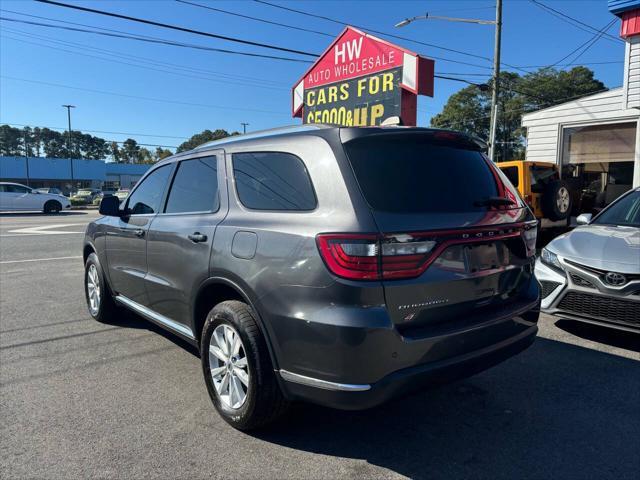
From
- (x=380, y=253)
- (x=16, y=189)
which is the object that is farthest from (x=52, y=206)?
(x=380, y=253)

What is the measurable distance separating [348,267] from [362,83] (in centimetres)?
837

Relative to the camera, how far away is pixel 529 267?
315 cm

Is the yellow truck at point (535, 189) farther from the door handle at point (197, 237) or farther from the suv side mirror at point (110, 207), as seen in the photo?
the door handle at point (197, 237)

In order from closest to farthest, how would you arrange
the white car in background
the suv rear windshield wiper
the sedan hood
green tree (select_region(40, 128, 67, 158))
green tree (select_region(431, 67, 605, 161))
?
the suv rear windshield wiper → the sedan hood → the white car in background → green tree (select_region(431, 67, 605, 161)) → green tree (select_region(40, 128, 67, 158))

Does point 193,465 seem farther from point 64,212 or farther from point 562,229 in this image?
point 64,212

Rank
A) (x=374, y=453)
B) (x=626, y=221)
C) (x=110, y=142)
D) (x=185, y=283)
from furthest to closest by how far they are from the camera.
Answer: (x=110, y=142)
(x=626, y=221)
(x=185, y=283)
(x=374, y=453)

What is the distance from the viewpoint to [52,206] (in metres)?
26.8

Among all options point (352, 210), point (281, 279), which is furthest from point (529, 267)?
point (281, 279)

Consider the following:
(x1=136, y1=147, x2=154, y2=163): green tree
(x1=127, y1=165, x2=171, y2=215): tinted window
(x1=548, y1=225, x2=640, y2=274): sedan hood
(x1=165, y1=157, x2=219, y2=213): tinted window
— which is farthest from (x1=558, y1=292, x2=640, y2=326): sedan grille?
(x1=136, y1=147, x2=154, y2=163): green tree

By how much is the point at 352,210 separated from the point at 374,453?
1.42 m

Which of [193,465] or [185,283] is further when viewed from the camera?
[185,283]

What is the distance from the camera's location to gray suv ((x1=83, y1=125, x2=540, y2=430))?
2.31 m

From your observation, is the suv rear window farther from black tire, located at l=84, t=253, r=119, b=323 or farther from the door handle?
black tire, located at l=84, t=253, r=119, b=323

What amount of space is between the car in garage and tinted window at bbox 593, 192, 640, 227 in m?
0.02
